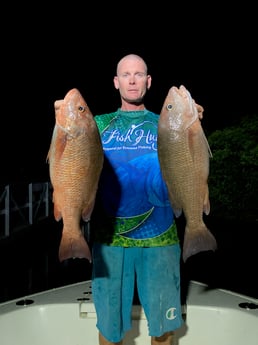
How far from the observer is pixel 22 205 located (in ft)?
46.0

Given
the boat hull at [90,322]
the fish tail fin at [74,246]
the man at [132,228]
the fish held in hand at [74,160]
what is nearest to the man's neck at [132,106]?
the man at [132,228]

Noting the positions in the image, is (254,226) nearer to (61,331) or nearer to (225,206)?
(225,206)

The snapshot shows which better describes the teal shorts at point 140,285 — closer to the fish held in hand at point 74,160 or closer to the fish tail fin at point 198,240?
the fish tail fin at point 198,240

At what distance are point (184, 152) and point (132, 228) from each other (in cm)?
89

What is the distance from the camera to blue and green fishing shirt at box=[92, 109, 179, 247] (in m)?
3.14

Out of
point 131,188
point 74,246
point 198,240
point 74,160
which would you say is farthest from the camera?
point 131,188

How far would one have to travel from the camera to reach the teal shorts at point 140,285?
3.26 m

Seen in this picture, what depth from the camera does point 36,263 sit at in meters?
9.91

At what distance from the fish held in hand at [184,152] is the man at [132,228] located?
0.48 meters

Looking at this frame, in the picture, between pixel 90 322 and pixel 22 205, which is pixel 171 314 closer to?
pixel 90 322

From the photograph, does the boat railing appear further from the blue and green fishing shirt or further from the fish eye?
the fish eye

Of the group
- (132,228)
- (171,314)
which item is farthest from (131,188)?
(171,314)

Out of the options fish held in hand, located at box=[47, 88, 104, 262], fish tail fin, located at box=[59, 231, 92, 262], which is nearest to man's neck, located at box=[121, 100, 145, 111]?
fish held in hand, located at box=[47, 88, 104, 262]

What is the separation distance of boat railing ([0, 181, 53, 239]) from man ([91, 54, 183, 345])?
8.99 metres
